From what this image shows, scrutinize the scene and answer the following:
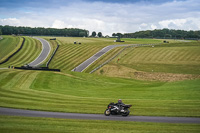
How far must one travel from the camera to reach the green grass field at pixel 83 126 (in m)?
17.7

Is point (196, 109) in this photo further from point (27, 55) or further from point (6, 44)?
point (6, 44)

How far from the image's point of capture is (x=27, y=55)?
312 ft

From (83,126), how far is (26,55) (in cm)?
8263

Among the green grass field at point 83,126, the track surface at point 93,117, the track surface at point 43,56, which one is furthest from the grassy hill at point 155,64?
the green grass field at point 83,126

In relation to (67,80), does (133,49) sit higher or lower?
higher

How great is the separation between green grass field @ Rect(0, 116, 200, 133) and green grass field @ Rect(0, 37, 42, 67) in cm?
6394

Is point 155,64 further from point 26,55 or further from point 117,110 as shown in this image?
point 26,55

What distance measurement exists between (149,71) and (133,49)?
30.7m

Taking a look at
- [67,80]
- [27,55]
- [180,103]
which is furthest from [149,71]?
[27,55]

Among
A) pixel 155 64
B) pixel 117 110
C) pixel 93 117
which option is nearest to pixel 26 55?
pixel 155 64

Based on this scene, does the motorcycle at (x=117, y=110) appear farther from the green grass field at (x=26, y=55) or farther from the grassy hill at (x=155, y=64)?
the green grass field at (x=26, y=55)

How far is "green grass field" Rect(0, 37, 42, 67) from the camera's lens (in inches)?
3330

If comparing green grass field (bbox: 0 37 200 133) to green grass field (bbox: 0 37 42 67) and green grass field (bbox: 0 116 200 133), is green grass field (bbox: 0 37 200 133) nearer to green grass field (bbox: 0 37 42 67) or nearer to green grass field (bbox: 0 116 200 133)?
green grass field (bbox: 0 116 200 133)

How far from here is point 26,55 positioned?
9506cm
